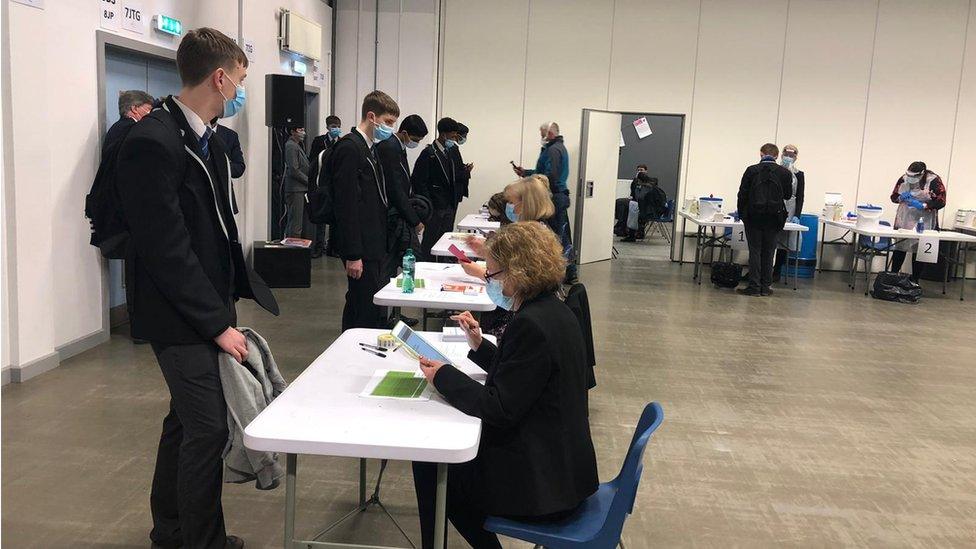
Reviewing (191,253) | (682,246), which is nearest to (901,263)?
(682,246)

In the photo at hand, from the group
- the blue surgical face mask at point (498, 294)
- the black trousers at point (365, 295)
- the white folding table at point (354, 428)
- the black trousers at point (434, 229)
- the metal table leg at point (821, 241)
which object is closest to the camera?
the white folding table at point (354, 428)

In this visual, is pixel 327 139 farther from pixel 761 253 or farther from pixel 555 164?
pixel 761 253

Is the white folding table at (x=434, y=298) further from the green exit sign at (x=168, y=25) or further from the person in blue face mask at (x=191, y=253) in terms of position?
the green exit sign at (x=168, y=25)

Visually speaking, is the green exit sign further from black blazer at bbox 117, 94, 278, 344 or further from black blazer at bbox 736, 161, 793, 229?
black blazer at bbox 736, 161, 793, 229

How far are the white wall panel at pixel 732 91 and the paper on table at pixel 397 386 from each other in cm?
883

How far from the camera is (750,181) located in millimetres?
8273

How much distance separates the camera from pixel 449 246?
16.5 feet

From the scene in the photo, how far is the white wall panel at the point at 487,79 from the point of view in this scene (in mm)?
10367

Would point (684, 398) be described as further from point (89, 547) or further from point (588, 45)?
point (588, 45)

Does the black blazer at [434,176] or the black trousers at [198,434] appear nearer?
the black trousers at [198,434]

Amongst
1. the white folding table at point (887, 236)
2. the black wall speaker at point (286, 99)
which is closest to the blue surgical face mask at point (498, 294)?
the black wall speaker at point (286, 99)

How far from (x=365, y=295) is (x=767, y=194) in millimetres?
5304

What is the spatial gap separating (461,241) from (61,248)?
2.58 m

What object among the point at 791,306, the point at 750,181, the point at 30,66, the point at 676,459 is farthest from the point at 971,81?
the point at 30,66
